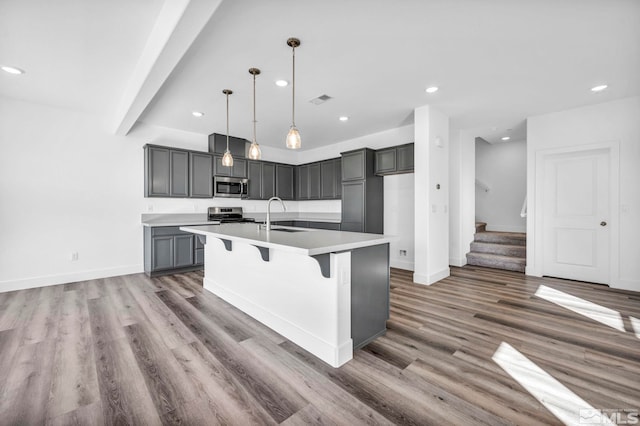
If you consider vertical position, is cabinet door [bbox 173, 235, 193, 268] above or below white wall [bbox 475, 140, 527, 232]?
below

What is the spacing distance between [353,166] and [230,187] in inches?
101

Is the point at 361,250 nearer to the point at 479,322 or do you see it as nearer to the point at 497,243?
the point at 479,322

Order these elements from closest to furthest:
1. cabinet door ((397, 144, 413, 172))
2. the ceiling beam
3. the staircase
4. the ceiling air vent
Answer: the ceiling beam
the ceiling air vent
cabinet door ((397, 144, 413, 172))
the staircase

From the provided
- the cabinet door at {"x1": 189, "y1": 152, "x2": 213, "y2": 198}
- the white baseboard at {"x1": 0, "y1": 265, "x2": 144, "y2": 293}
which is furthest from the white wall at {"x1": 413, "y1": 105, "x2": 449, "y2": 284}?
the white baseboard at {"x1": 0, "y1": 265, "x2": 144, "y2": 293}

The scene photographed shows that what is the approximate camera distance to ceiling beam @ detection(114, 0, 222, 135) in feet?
5.77

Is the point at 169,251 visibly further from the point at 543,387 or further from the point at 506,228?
the point at 506,228

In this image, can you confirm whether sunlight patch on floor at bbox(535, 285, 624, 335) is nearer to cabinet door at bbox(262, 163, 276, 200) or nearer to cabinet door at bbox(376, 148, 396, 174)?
cabinet door at bbox(376, 148, 396, 174)

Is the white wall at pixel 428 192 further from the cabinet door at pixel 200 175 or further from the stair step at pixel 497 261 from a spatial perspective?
the cabinet door at pixel 200 175

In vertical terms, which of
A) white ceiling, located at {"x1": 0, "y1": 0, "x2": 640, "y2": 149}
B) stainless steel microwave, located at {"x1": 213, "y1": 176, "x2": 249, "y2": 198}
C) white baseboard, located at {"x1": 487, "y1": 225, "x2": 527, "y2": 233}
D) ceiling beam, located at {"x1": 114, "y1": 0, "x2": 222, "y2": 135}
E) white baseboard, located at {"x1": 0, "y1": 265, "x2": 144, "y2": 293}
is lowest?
white baseboard, located at {"x1": 0, "y1": 265, "x2": 144, "y2": 293}

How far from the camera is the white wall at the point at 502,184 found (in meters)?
6.45

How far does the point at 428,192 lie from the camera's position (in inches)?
158

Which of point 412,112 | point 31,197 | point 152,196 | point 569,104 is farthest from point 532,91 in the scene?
point 31,197

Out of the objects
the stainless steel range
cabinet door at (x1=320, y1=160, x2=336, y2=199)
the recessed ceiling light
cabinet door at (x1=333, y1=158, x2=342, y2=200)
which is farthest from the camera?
cabinet door at (x1=320, y1=160, x2=336, y2=199)

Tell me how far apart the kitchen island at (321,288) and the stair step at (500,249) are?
4.00 metres
